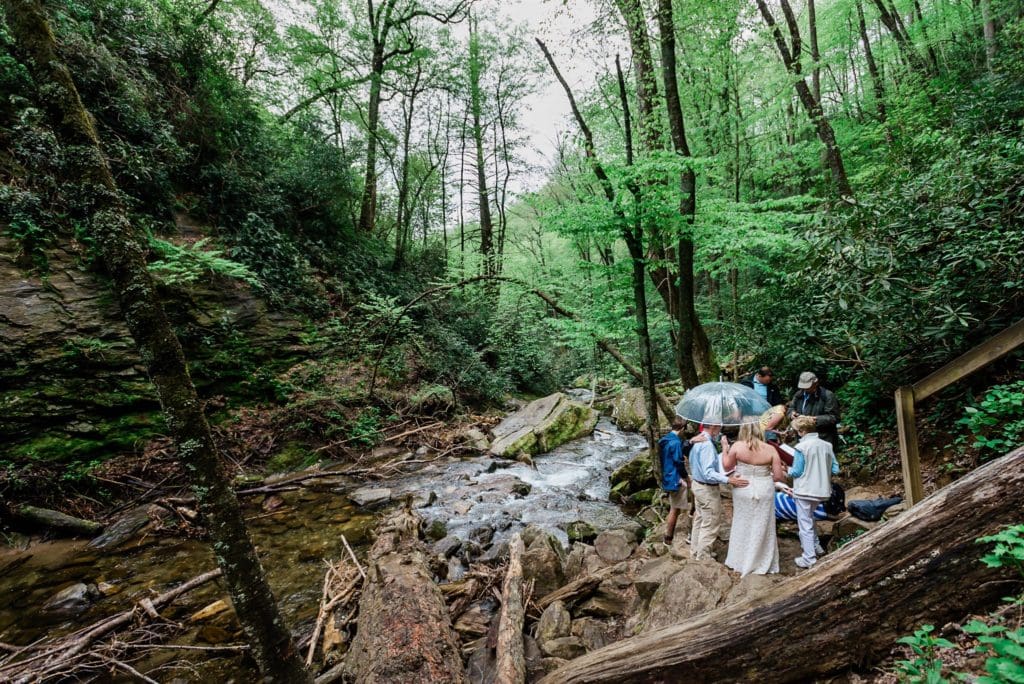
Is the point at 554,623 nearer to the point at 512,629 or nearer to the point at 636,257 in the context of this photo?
the point at 512,629

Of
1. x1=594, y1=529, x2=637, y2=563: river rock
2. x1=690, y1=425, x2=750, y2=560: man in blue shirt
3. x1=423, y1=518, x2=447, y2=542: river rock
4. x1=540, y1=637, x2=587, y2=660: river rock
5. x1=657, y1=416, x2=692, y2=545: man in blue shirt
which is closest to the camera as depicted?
x1=540, y1=637, x2=587, y2=660: river rock

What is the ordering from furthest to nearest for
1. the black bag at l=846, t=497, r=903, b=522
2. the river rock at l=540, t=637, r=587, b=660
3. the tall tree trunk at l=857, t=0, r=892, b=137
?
the tall tree trunk at l=857, t=0, r=892, b=137
the black bag at l=846, t=497, r=903, b=522
the river rock at l=540, t=637, r=587, b=660

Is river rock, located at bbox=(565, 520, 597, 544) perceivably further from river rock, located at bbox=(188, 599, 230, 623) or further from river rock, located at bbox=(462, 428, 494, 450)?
river rock, located at bbox=(462, 428, 494, 450)

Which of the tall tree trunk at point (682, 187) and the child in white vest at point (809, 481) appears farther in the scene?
the tall tree trunk at point (682, 187)

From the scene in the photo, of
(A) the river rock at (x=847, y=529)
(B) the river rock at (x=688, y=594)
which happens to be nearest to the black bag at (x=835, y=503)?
(A) the river rock at (x=847, y=529)

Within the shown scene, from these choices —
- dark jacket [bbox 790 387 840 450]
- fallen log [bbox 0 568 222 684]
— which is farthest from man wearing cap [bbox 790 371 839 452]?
fallen log [bbox 0 568 222 684]

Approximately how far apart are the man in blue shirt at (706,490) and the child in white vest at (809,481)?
0.76m

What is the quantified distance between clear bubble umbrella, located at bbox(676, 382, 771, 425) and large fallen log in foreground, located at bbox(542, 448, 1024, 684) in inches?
84.2

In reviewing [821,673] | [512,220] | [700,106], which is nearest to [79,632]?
[821,673]

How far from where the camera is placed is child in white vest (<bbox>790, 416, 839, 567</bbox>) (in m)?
4.36

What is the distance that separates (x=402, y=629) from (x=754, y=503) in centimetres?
362

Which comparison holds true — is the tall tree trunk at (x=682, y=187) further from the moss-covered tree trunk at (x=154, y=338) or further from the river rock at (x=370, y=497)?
the river rock at (x=370, y=497)

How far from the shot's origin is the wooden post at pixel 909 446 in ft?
12.5

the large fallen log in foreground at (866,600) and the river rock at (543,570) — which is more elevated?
the large fallen log in foreground at (866,600)
